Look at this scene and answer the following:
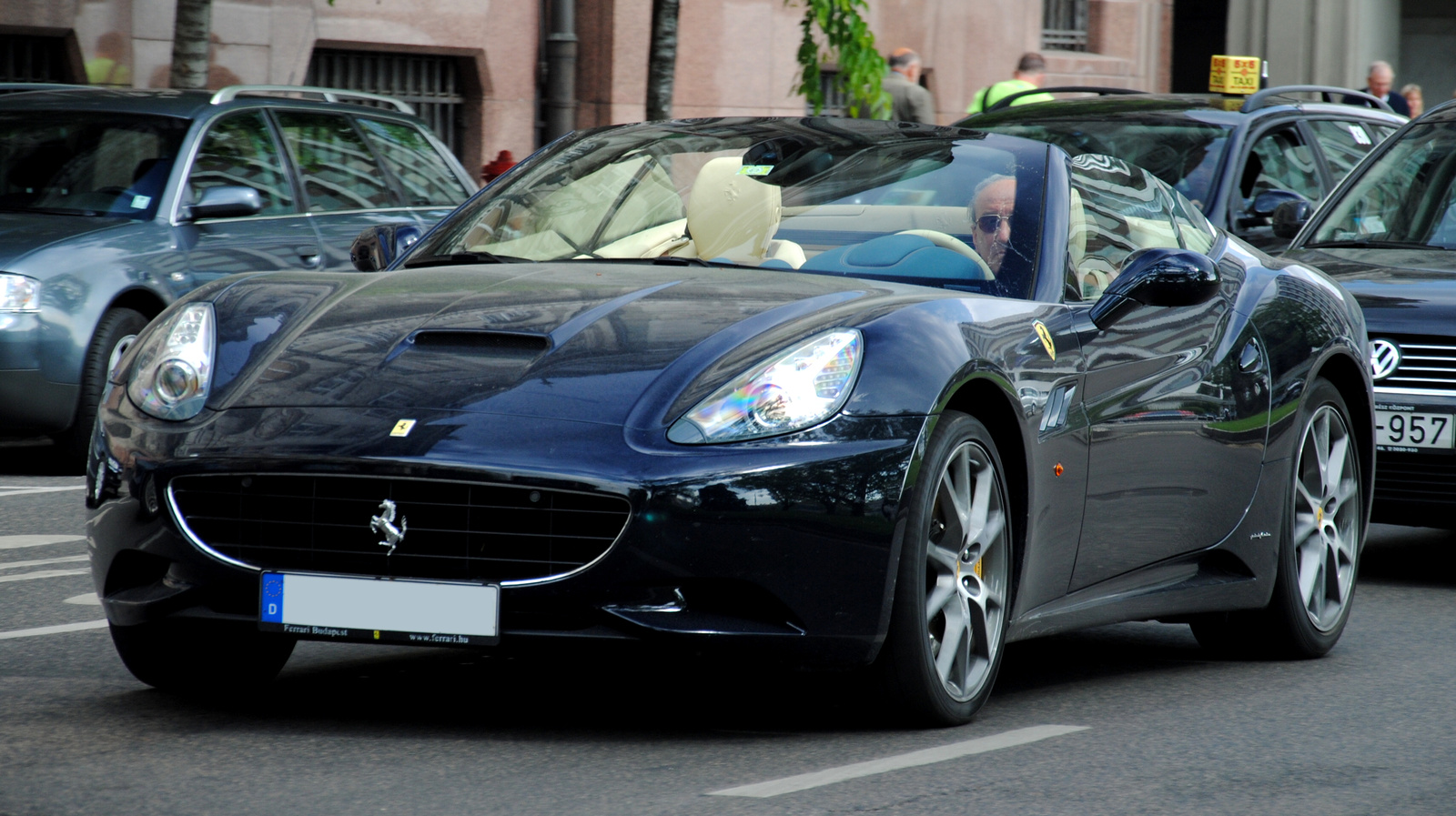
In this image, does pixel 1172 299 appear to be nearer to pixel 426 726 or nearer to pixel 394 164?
pixel 426 726

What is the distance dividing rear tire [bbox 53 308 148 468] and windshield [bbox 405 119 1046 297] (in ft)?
13.9

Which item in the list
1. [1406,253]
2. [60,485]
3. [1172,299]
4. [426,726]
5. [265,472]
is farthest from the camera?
[60,485]

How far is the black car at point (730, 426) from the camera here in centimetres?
447

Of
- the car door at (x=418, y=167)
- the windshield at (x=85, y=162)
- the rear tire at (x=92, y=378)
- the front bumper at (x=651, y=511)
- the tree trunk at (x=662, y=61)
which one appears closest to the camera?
the front bumper at (x=651, y=511)

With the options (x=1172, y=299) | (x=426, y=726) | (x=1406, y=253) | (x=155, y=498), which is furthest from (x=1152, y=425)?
(x=1406, y=253)

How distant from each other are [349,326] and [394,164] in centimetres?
743

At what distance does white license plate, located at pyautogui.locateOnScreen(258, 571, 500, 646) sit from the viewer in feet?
14.6

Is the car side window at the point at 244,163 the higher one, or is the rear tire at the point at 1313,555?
the car side window at the point at 244,163

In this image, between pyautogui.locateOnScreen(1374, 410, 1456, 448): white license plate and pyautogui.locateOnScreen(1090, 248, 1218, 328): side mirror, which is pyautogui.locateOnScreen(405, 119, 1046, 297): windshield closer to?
pyautogui.locateOnScreen(1090, 248, 1218, 328): side mirror

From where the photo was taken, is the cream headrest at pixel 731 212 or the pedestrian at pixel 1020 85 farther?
the pedestrian at pixel 1020 85

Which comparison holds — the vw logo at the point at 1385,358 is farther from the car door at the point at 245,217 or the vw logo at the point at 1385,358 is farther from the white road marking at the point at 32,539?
the car door at the point at 245,217

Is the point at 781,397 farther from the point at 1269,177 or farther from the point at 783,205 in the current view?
the point at 1269,177

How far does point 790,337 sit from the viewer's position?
15.5 ft

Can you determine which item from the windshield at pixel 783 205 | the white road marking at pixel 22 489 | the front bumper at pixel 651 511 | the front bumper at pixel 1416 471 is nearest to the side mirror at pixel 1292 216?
the front bumper at pixel 1416 471
